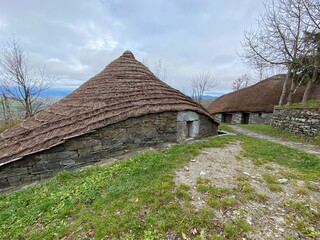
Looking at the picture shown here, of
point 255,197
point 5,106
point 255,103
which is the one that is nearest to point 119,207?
point 255,197

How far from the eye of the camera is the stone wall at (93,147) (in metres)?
4.87

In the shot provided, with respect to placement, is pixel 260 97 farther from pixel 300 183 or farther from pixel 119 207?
pixel 119 207

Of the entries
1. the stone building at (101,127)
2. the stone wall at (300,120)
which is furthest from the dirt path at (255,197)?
the stone wall at (300,120)

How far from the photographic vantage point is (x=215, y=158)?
15.9 feet

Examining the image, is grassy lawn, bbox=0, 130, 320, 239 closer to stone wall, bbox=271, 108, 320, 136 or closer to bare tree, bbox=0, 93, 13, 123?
stone wall, bbox=271, 108, 320, 136

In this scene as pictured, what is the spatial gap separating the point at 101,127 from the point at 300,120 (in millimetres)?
9898

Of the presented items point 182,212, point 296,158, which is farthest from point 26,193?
point 296,158

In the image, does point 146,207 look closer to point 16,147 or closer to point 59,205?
point 59,205

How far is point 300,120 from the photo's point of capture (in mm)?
9008

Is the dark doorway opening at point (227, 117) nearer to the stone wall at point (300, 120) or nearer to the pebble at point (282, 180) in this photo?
the stone wall at point (300, 120)

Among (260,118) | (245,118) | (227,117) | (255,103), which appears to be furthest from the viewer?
(227,117)

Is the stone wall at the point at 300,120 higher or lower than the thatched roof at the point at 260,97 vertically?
lower

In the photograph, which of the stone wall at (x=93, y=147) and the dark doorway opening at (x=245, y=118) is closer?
the stone wall at (x=93, y=147)

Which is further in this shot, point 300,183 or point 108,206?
point 300,183
